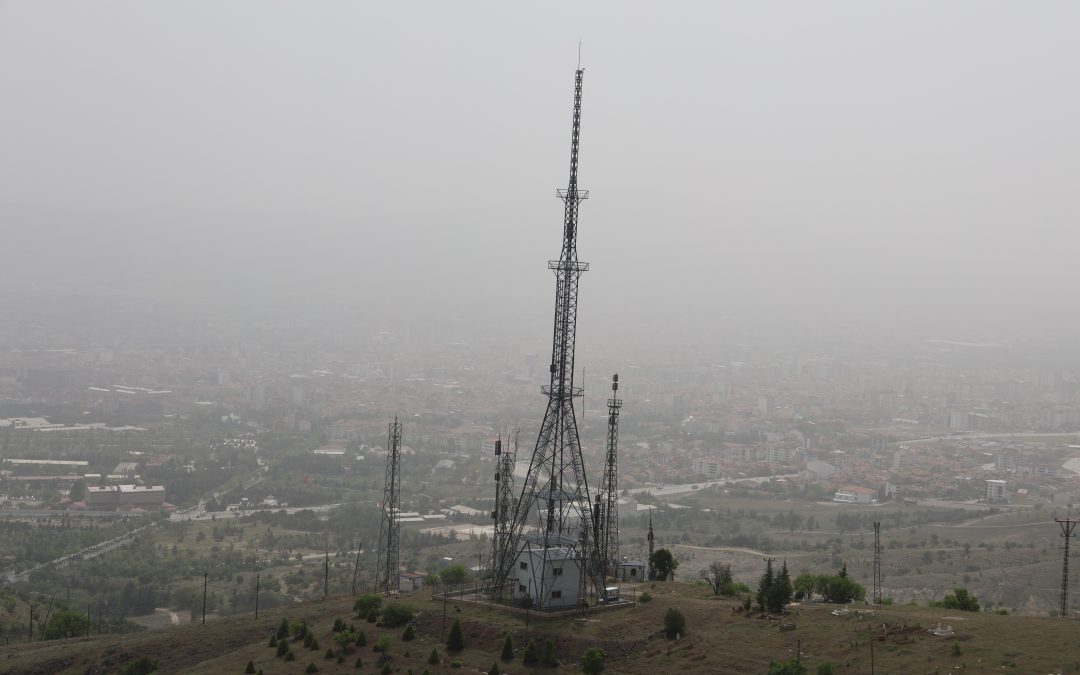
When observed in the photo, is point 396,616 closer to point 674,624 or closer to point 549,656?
point 549,656

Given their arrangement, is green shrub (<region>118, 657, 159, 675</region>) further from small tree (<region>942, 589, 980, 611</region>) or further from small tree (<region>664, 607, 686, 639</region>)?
small tree (<region>942, 589, 980, 611</region>)

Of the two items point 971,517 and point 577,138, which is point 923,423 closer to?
point 971,517

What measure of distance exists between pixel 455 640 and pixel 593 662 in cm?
366

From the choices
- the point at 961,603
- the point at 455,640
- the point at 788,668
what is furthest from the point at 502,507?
the point at 788,668

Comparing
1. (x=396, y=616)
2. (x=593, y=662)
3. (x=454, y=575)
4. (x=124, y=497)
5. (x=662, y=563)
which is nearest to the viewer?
(x=593, y=662)

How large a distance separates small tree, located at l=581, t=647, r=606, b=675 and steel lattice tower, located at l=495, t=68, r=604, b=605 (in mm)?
4614

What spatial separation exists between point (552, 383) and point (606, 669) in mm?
10011

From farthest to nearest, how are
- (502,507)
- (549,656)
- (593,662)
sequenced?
(502,507)
(549,656)
(593,662)

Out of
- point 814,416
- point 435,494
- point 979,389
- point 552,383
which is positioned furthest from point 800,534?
point 979,389

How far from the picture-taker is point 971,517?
76188mm

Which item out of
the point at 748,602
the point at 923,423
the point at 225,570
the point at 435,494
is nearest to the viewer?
the point at 748,602

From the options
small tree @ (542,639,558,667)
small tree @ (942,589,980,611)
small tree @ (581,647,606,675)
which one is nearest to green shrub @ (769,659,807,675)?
small tree @ (581,647,606,675)

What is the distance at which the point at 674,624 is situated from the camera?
922 inches

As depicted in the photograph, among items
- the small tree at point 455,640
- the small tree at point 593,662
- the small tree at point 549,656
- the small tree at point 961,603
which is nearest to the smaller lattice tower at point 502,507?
the small tree at point 455,640
